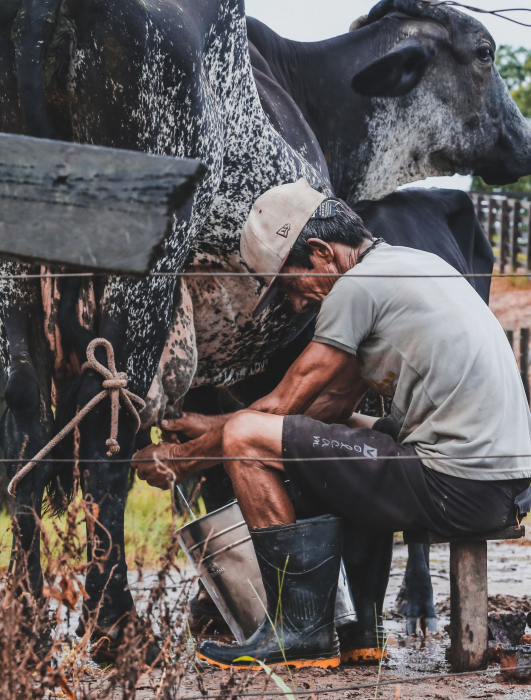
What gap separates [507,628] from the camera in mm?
3408

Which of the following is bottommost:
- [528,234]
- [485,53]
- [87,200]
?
[528,234]

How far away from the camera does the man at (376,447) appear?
3031mm

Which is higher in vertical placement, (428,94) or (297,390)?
(428,94)

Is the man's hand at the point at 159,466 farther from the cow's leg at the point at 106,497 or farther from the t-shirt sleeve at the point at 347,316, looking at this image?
the t-shirt sleeve at the point at 347,316

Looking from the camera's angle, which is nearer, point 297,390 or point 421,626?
point 297,390

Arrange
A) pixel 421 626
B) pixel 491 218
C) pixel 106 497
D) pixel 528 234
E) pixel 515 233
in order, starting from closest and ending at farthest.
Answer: pixel 106 497
pixel 421 626
pixel 528 234
pixel 515 233
pixel 491 218

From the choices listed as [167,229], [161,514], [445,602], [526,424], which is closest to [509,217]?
[161,514]

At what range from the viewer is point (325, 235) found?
3.30m

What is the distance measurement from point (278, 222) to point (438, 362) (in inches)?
28.1

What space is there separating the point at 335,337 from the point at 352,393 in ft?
1.29

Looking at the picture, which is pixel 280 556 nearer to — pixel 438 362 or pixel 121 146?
pixel 438 362

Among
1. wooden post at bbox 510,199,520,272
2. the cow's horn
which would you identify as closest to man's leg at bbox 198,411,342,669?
the cow's horn

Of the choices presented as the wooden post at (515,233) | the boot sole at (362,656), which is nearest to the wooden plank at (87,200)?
Result: the boot sole at (362,656)

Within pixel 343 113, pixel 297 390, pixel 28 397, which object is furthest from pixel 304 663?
pixel 343 113
